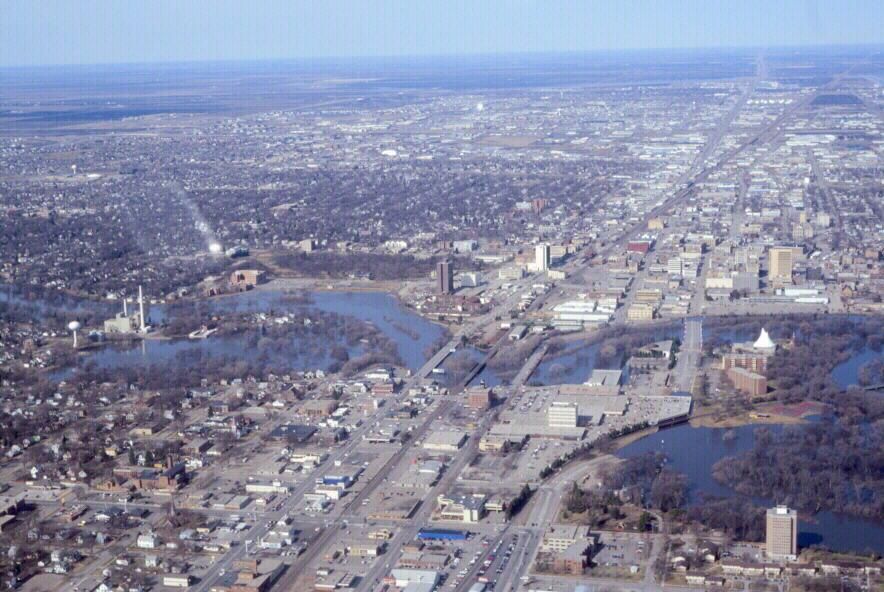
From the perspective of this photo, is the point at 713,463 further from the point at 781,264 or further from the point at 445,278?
the point at 781,264

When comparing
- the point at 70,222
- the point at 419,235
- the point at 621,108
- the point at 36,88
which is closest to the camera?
the point at 419,235

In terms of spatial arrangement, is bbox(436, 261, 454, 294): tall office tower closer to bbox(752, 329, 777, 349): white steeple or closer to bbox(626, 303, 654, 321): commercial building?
bbox(626, 303, 654, 321): commercial building

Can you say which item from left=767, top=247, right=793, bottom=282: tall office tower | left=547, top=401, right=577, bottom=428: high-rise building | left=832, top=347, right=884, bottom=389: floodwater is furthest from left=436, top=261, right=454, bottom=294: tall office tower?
left=547, top=401, right=577, bottom=428: high-rise building

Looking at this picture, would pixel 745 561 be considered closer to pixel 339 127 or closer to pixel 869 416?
pixel 869 416

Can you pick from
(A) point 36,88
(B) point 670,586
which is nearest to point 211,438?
(B) point 670,586

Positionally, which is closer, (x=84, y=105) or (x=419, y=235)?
(x=419, y=235)

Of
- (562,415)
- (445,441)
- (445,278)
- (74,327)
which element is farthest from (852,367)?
(74,327)

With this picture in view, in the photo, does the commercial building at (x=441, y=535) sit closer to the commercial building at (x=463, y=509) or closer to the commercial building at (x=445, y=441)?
the commercial building at (x=463, y=509)

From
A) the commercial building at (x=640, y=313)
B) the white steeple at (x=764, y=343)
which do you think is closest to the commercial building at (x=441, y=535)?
the white steeple at (x=764, y=343)
